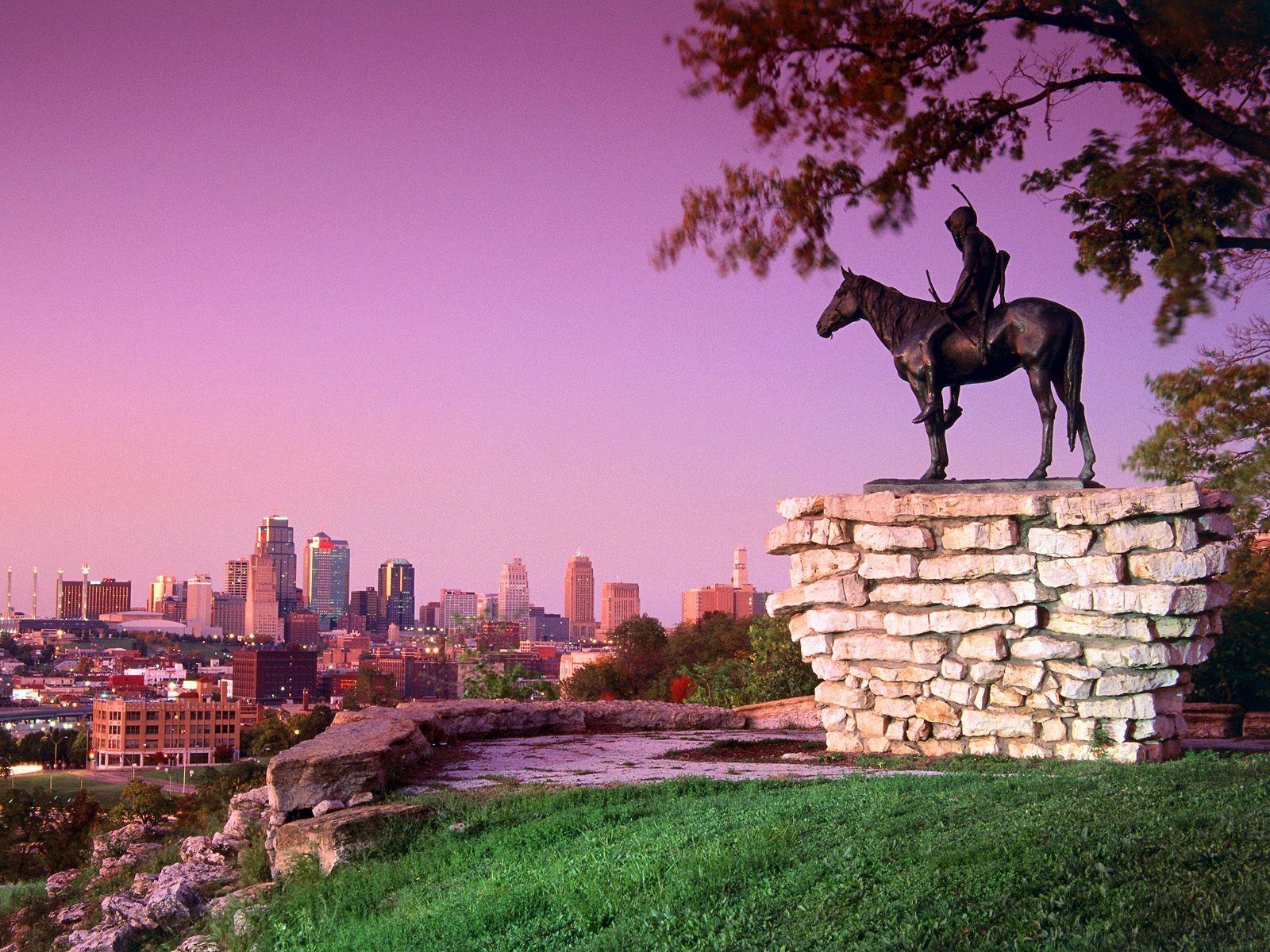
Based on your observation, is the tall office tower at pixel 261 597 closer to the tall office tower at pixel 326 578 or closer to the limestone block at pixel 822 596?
the tall office tower at pixel 326 578

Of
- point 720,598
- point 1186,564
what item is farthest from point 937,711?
point 720,598

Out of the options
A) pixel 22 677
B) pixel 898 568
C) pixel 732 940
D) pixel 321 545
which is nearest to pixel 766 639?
pixel 898 568

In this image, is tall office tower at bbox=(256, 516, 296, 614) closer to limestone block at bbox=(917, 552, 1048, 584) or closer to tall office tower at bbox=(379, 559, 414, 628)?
tall office tower at bbox=(379, 559, 414, 628)

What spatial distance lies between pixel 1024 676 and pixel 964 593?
71 centimetres

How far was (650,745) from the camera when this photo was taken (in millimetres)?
9125

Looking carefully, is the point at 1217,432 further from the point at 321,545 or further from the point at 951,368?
the point at 321,545

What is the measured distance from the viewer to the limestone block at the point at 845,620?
825cm

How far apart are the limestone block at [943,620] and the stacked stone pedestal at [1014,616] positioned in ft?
0.04

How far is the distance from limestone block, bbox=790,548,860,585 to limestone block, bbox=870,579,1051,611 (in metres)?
0.30

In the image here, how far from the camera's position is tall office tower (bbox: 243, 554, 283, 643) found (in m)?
113

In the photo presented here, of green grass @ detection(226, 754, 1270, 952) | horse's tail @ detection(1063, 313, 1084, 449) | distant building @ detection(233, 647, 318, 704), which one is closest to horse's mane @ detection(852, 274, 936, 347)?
horse's tail @ detection(1063, 313, 1084, 449)

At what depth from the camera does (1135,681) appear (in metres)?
7.31

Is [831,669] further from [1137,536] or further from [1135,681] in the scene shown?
[1137,536]

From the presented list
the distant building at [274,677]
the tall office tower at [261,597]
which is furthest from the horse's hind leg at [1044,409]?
the tall office tower at [261,597]
